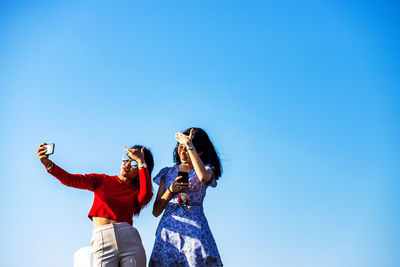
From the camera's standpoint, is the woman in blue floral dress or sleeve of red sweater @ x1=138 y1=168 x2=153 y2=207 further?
sleeve of red sweater @ x1=138 y1=168 x2=153 y2=207

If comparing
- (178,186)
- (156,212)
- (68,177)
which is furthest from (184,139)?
A: (68,177)

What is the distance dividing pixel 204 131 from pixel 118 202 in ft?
5.61

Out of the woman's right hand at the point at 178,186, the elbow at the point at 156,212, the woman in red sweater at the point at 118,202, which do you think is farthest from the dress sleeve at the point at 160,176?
the woman's right hand at the point at 178,186

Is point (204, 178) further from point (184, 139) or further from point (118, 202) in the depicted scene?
point (118, 202)

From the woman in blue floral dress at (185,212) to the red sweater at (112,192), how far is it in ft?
0.93

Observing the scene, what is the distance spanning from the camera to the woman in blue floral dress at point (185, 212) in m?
4.88

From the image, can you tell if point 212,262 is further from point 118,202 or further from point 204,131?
point 204,131

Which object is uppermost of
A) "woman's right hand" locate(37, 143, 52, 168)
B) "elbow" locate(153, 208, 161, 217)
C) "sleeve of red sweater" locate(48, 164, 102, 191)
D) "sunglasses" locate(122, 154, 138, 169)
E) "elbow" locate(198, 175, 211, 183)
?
"sunglasses" locate(122, 154, 138, 169)

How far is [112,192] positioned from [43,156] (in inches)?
42.0

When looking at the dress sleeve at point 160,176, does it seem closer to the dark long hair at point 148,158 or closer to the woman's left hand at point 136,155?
the dark long hair at point 148,158

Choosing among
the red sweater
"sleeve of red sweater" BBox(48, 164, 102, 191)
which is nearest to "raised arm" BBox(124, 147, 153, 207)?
the red sweater

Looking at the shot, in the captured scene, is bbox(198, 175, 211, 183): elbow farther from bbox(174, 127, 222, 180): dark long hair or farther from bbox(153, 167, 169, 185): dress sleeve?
bbox(153, 167, 169, 185): dress sleeve

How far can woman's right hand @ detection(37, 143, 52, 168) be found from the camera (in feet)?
16.4

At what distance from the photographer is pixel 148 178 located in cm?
555
